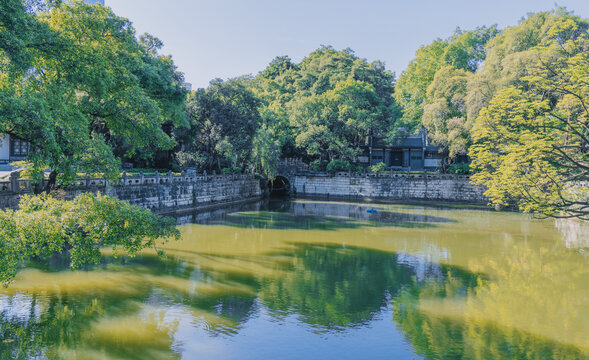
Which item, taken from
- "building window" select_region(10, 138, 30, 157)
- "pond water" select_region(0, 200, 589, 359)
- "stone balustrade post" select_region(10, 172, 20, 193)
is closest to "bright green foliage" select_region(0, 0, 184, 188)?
"pond water" select_region(0, 200, 589, 359)

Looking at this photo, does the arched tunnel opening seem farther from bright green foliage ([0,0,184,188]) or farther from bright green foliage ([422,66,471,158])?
bright green foliage ([0,0,184,188])

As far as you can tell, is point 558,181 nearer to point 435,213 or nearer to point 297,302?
point 297,302

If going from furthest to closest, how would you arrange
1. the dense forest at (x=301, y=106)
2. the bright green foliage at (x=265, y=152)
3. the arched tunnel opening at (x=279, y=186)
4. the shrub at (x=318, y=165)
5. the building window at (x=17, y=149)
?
the arched tunnel opening at (x=279, y=186) → the shrub at (x=318, y=165) → the bright green foliage at (x=265, y=152) → the building window at (x=17, y=149) → the dense forest at (x=301, y=106)

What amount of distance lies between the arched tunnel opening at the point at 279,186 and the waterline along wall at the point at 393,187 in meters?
1.34

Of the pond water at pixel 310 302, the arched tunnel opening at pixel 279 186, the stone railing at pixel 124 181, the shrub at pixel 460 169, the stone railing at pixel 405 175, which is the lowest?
the pond water at pixel 310 302

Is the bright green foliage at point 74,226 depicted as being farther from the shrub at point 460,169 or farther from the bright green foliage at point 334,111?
the shrub at point 460,169

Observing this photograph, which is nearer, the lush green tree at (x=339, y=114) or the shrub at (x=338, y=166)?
the lush green tree at (x=339, y=114)

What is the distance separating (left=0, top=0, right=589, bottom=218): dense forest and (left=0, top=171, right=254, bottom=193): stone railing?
204 centimetres

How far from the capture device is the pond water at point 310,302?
890 cm

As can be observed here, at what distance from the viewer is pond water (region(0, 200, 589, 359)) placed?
8.90 m

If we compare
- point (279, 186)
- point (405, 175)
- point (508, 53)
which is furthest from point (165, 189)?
point (508, 53)

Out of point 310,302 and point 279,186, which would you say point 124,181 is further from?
point 279,186

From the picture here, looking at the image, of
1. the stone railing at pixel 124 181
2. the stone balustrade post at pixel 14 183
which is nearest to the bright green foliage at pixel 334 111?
the stone railing at pixel 124 181

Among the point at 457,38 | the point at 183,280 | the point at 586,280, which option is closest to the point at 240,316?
the point at 183,280
